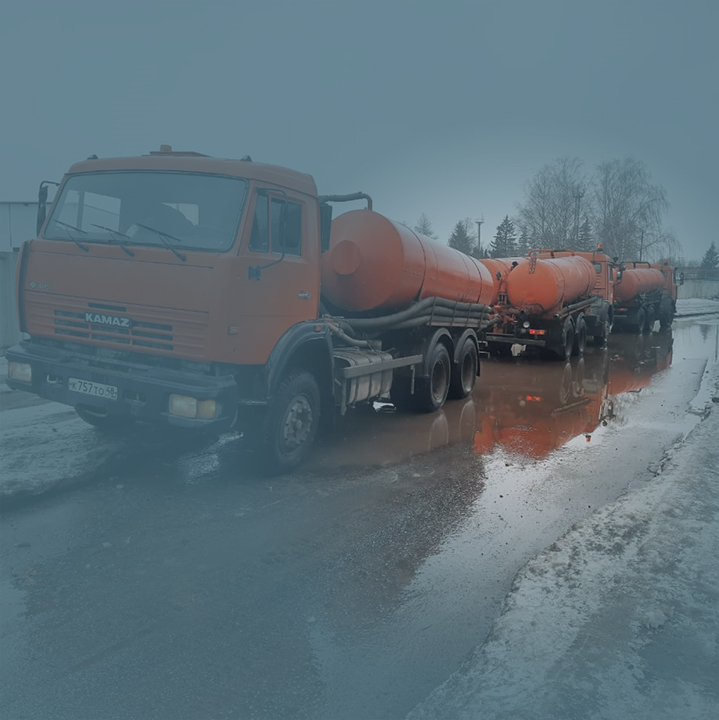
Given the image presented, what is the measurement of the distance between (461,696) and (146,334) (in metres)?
3.88

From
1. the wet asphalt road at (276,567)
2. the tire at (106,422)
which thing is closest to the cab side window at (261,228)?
the wet asphalt road at (276,567)

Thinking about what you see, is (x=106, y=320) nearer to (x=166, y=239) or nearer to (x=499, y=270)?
(x=166, y=239)

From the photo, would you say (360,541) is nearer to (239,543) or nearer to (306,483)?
(239,543)

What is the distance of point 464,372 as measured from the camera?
460 inches

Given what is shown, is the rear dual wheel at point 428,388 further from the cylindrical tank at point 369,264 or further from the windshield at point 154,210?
the windshield at point 154,210

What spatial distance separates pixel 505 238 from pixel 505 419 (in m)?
73.1

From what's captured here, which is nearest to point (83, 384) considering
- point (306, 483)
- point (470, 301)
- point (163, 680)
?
point (306, 483)

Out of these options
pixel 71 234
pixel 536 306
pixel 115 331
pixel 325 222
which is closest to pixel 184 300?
pixel 115 331

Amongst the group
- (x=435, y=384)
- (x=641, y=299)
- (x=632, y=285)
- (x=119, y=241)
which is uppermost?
(x=119, y=241)

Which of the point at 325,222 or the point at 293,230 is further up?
the point at 325,222

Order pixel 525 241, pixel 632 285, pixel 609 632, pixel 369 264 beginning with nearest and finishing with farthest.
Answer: pixel 609 632, pixel 369 264, pixel 632 285, pixel 525 241

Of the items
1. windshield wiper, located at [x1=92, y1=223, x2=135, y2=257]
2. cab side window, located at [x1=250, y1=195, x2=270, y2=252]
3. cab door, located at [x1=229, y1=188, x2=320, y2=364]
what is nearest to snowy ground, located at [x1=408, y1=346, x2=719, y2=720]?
cab door, located at [x1=229, y1=188, x2=320, y2=364]

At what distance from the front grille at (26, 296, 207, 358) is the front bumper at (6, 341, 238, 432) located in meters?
0.17

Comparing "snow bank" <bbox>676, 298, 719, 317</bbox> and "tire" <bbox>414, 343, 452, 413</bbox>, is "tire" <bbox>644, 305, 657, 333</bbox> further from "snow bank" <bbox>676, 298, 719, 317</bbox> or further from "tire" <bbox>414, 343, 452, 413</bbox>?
"tire" <bbox>414, 343, 452, 413</bbox>
